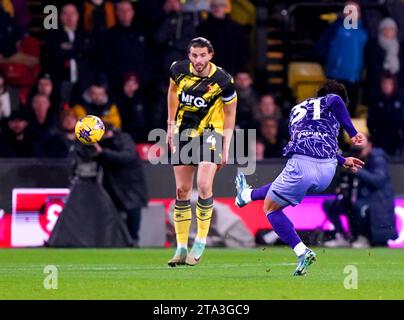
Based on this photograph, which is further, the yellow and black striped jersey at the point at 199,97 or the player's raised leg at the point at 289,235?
the yellow and black striped jersey at the point at 199,97

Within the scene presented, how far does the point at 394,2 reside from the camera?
2502 centimetres

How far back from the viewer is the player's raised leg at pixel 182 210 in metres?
15.1

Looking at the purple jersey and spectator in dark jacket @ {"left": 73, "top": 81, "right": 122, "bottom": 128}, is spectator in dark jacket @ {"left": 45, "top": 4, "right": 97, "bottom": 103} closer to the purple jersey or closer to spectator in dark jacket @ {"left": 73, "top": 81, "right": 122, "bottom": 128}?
spectator in dark jacket @ {"left": 73, "top": 81, "right": 122, "bottom": 128}

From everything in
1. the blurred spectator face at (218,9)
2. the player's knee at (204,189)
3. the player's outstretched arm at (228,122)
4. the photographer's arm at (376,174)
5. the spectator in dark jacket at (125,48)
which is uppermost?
the blurred spectator face at (218,9)

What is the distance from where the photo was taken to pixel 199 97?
49.1 feet

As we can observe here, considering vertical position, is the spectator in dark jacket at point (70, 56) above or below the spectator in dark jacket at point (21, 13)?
below

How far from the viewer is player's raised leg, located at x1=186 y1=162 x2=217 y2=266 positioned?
1499cm

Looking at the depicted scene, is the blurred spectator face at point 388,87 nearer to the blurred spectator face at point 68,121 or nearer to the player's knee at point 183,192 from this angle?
the blurred spectator face at point 68,121

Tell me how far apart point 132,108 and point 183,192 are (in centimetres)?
704

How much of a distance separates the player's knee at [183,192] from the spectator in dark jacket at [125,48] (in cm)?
750

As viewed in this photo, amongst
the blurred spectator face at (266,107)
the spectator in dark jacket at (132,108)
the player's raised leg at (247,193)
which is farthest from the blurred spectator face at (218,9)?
the player's raised leg at (247,193)

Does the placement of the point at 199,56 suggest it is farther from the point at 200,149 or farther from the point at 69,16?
the point at 69,16

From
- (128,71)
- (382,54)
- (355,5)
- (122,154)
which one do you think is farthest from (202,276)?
(382,54)

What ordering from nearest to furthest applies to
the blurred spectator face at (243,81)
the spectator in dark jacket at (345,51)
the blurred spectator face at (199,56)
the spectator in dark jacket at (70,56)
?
the blurred spectator face at (199,56) → the spectator in dark jacket at (70,56) → the blurred spectator face at (243,81) → the spectator in dark jacket at (345,51)
